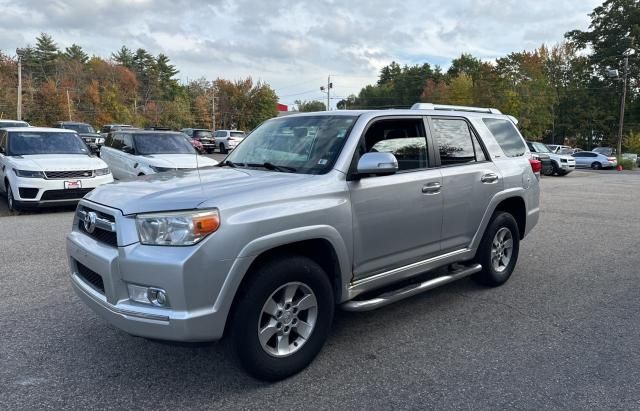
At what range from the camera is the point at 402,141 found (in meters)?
4.25

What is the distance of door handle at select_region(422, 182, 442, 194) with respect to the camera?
415 centimetres

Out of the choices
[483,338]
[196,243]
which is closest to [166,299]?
[196,243]

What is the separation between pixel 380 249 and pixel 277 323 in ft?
3.54

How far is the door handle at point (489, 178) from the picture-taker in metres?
4.84

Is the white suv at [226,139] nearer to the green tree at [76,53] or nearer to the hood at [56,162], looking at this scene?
the hood at [56,162]

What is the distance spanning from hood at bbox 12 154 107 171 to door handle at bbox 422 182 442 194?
778 cm

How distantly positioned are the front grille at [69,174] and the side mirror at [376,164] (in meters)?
7.81

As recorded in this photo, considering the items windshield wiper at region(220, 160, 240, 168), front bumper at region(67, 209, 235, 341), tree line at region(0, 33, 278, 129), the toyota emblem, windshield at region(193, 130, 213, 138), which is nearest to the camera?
front bumper at region(67, 209, 235, 341)

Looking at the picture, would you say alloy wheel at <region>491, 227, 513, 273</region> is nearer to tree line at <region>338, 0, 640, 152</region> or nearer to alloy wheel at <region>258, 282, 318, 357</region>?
alloy wheel at <region>258, 282, 318, 357</region>

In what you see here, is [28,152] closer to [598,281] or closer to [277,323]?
[277,323]

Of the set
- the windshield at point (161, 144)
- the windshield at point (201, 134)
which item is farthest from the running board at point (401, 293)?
the windshield at point (201, 134)

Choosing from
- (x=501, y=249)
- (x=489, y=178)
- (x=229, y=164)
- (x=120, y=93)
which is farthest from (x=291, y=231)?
(x=120, y=93)

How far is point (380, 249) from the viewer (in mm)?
3811

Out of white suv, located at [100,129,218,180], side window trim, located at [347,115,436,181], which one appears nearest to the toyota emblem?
side window trim, located at [347,115,436,181]
